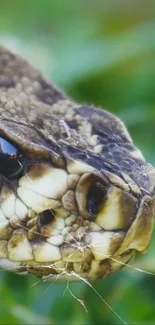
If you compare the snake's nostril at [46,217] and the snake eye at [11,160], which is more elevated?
the snake eye at [11,160]

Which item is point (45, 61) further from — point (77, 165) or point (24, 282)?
point (77, 165)

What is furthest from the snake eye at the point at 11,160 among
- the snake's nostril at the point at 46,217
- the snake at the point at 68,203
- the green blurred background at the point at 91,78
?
the green blurred background at the point at 91,78

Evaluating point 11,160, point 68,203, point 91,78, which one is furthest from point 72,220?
point 91,78

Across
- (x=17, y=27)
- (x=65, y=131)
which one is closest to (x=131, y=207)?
(x=65, y=131)

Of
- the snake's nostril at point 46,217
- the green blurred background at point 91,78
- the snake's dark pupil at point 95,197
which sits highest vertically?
the green blurred background at point 91,78

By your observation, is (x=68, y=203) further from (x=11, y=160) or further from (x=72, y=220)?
(x=11, y=160)

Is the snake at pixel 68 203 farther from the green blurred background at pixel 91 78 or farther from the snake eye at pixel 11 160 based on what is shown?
the green blurred background at pixel 91 78

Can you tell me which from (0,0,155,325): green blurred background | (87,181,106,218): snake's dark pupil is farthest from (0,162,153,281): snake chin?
(0,0,155,325): green blurred background
